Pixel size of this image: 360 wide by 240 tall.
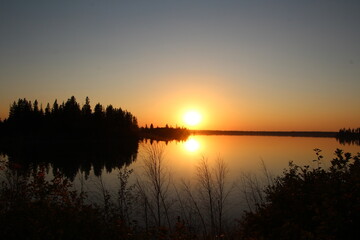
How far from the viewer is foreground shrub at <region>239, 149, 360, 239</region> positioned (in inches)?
246

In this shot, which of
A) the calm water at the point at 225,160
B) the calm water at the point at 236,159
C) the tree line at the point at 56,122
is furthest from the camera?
the tree line at the point at 56,122

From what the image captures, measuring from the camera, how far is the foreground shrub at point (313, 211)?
624 centimetres

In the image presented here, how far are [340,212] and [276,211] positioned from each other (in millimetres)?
1655

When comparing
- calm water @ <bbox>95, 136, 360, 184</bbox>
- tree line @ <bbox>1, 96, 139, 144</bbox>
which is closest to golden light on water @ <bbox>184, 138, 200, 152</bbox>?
calm water @ <bbox>95, 136, 360, 184</bbox>

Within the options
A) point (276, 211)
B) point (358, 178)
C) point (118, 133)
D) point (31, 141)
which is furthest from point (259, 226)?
point (118, 133)

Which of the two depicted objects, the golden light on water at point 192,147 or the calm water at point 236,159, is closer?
the calm water at point 236,159

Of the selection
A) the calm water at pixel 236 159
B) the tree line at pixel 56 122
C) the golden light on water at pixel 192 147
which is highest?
the tree line at pixel 56 122

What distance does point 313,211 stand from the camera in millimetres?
7504

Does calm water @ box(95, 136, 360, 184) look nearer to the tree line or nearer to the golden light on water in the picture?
the golden light on water

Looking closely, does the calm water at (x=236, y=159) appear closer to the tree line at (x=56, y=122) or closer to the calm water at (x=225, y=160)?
the calm water at (x=225, y=160)

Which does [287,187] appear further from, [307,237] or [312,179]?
[307,237]

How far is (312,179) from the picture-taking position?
8.88 meters

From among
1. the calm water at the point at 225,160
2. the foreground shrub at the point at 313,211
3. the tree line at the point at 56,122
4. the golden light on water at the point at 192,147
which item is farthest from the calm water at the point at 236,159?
the tree line at the point at 56,122

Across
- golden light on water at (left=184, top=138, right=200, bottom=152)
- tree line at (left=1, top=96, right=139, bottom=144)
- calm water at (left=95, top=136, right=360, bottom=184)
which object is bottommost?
calm water at (left=95, top=136, right=360, bottom=184)
